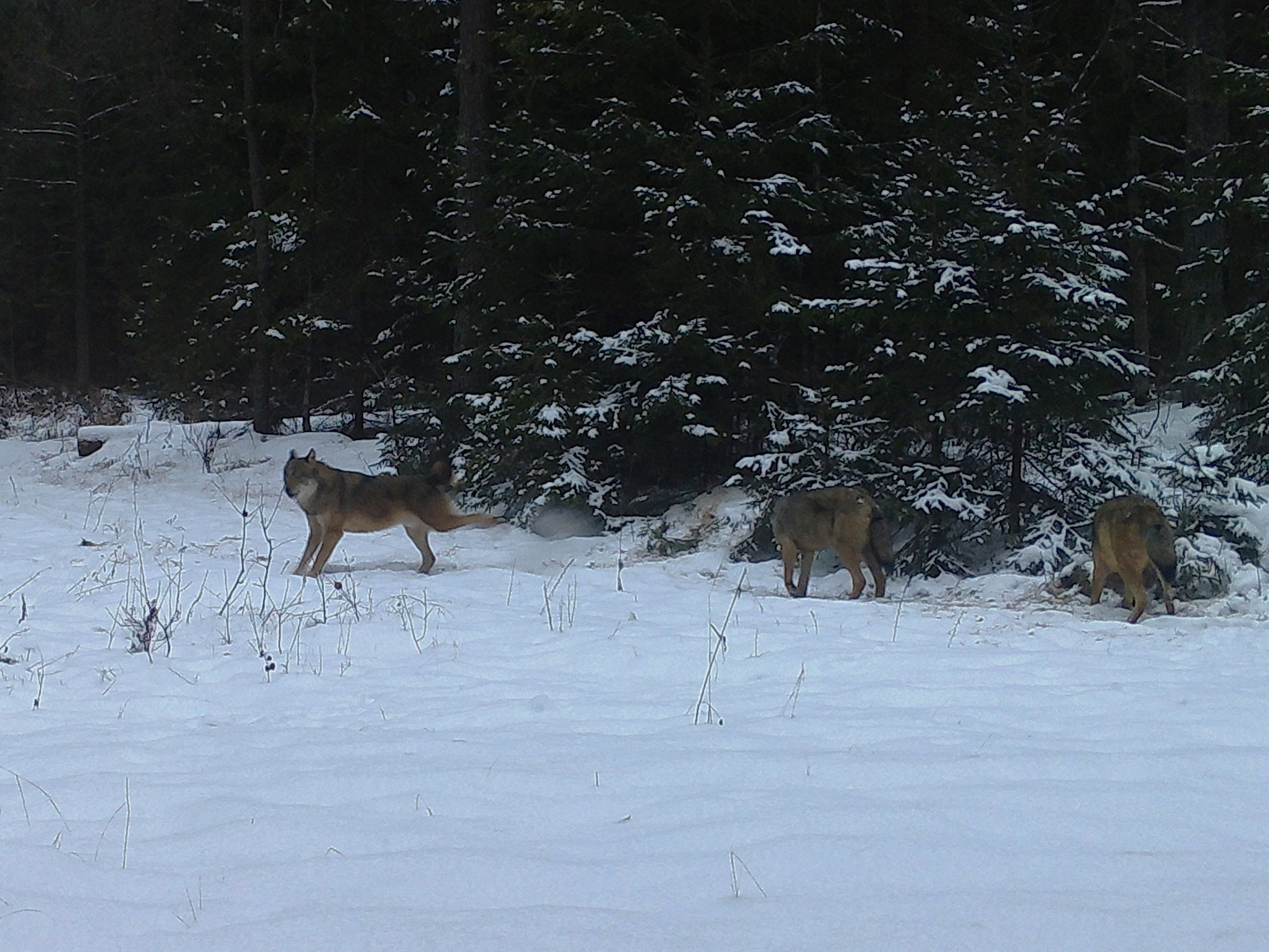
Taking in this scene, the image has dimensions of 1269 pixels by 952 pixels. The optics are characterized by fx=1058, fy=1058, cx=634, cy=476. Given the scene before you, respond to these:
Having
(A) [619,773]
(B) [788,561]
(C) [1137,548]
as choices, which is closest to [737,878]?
(A) [619,773]

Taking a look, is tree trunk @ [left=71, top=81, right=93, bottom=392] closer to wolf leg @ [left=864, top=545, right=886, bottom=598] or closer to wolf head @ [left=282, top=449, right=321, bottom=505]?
wolf head @ [left=282, top=449, right=321, bottom=505]

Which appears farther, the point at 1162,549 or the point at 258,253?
the point at 258,253

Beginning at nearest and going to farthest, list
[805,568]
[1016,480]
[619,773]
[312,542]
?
[619,773]
[805,568]
[312,542]
[1016,480]

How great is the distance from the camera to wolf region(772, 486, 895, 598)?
10305mm

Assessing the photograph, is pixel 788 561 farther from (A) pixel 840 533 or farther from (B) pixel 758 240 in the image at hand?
(B) pixel 758 240

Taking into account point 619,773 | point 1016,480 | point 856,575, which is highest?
point 1016,480

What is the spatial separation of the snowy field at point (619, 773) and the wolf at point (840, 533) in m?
1.63

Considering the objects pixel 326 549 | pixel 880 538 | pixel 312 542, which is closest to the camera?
pixel 880 538

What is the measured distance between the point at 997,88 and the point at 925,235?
163cm

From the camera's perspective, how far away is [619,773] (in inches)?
164

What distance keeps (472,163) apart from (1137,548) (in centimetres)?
1050

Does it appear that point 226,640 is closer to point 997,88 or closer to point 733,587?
point 733,587

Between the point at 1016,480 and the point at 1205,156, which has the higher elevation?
the point at 1205,156

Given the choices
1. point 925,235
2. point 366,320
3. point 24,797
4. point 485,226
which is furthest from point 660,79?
point 24,797
